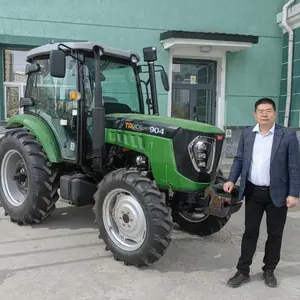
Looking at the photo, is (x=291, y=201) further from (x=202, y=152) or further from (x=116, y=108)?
(x=116, y=108)

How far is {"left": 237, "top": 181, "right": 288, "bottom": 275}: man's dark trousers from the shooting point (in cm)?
363

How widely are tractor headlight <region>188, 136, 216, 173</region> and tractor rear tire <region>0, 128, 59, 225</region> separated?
1.99 meters

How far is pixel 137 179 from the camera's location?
156 inches

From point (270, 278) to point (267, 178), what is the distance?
94cm

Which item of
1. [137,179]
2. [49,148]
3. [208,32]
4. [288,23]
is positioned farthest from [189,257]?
[288,23]

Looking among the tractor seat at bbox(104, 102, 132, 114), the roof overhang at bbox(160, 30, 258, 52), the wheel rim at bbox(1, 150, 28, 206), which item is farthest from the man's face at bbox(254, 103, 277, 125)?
the roof overhang at bbox(160, 30, 258, 52)

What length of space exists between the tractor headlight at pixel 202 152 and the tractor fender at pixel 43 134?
1.85 m

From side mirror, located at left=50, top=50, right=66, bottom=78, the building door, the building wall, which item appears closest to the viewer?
side mirror, located at left=50, top=50, right=66, bottom=78

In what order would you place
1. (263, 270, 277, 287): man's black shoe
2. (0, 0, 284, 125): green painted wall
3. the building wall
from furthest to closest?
the building wall → (0, 0, 284, 125): green painted wall → (263, 270, 277, 287): man's black shoe

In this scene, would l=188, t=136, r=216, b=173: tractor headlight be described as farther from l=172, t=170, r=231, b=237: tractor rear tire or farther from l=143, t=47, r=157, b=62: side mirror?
l=143, t=47, r=157, b=62: side mirror

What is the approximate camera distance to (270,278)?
147 inches

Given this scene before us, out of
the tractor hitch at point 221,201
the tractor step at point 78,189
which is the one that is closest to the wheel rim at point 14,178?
the tractor step at point 78,189

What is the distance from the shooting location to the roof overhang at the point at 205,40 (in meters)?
9.91

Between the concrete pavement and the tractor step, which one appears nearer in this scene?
the concrete pavement
